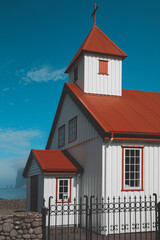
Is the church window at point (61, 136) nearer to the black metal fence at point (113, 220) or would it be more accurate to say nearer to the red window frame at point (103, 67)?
the red window frame at point (103, 67)

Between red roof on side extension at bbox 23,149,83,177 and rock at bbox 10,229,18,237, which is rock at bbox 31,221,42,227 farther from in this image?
red roof on side extension at bbox 23,149,83,177

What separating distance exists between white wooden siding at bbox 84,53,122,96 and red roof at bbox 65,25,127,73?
35 cm

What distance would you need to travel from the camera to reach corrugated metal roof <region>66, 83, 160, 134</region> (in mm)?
14570

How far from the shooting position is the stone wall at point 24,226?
10.9 metres

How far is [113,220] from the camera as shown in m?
12.6

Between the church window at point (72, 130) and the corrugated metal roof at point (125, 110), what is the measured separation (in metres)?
1.64

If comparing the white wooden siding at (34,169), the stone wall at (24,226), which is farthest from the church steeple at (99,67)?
the stone wall at (24,226)

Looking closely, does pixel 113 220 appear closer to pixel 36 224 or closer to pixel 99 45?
pixel 36 224

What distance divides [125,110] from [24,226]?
842 cm

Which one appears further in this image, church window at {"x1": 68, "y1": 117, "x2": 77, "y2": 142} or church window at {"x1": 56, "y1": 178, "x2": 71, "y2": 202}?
church window at {"x1": 68, "y1": 117, "x2": 77, "y2": 142}

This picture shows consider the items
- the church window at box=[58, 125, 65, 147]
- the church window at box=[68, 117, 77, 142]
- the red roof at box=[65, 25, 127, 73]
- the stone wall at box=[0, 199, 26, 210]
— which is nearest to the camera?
the church window at box=[68, 117, 77, 142]

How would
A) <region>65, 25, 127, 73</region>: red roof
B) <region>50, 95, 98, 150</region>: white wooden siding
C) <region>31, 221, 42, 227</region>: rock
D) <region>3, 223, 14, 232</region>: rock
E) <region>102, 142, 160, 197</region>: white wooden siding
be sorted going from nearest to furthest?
<region>3, 223, 14, 232</region>: rock → <region>31, 221, 42, 227</region>: rock → <region>102, 142, 160, 197</region>: white wooden siding → <region>50, 95, 98, 150</region>: white wooden siding → <region>65, 25, 127, 73</region>: red roof

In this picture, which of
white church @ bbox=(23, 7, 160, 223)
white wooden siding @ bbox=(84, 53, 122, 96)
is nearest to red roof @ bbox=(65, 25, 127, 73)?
white church @ bbox=(23, 7, 160, 223)

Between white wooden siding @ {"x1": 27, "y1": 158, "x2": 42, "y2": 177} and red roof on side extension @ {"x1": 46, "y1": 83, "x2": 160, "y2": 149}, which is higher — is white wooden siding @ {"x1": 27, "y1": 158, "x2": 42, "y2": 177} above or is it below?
below
